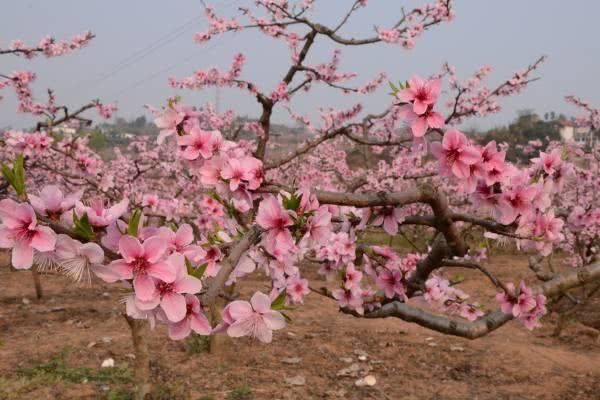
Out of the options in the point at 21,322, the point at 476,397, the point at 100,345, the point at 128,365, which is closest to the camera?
the point at 476,397

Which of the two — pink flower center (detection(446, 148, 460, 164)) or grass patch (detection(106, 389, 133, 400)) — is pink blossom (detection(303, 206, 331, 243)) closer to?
pink flower center (detection(446, 148, 460, 164))

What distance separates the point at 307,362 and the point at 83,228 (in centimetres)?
519

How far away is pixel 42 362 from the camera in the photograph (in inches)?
229

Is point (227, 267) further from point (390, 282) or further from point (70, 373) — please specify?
point (70, 373)

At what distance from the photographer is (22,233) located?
125 cm

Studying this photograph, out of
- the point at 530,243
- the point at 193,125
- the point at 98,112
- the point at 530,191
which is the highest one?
the point at 98,112

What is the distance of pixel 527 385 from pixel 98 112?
22.3ft

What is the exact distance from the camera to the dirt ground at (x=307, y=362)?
17.2 feet

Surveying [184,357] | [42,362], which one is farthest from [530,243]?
[42,362]

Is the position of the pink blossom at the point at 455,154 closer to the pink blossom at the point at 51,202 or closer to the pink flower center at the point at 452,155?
the pink flower center at the point at 452,155

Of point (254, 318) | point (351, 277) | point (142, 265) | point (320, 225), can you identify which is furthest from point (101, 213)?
point (351, 277)

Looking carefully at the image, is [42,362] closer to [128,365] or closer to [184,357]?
[128,365]

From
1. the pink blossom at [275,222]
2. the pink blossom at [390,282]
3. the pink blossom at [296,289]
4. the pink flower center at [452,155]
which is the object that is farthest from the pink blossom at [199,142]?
the pink blossom at [296,289]

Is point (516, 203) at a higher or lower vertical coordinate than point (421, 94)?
lower
